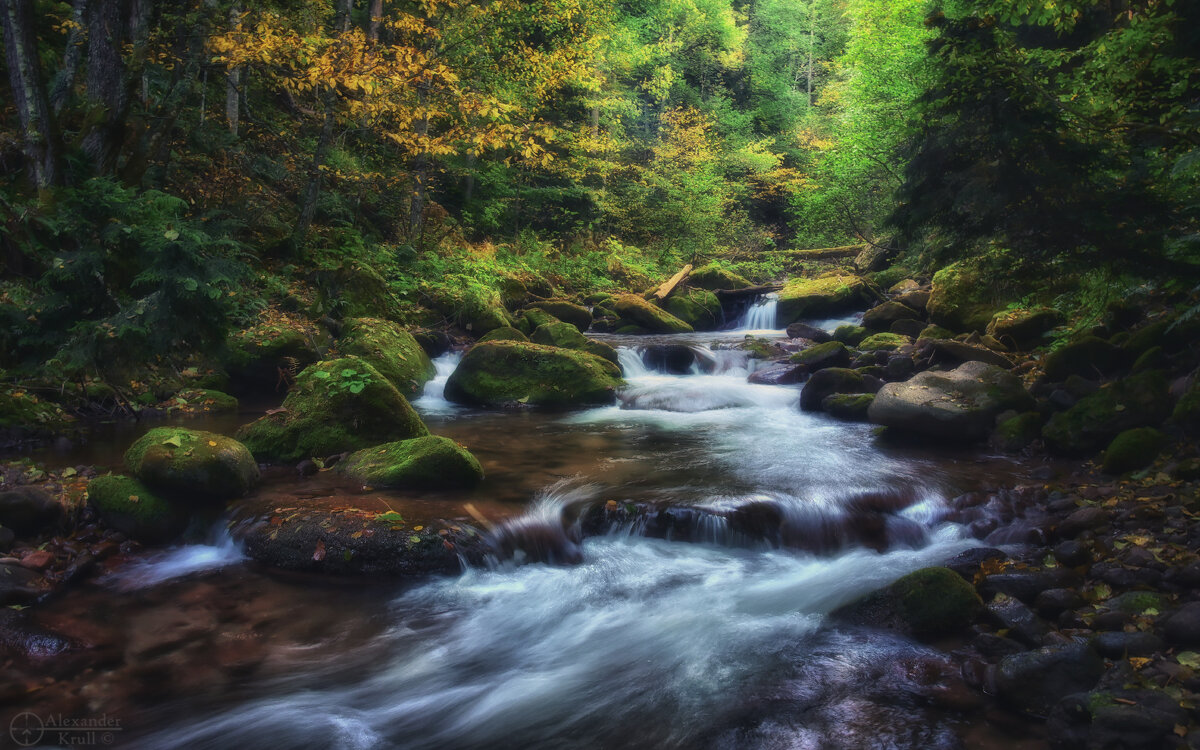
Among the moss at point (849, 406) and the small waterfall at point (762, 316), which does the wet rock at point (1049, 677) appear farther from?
the small waterfall at point (762, 316)

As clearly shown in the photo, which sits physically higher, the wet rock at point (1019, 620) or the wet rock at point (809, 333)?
the wet rock at point (809, 333)

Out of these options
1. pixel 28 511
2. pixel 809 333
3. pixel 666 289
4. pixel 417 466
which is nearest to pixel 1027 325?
pixel 809 333

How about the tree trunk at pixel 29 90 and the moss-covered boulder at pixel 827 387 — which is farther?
the moss-covered boulder at pixel 827 387

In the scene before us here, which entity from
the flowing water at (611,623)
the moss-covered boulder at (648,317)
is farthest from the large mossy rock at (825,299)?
the flowing water at (611,623)

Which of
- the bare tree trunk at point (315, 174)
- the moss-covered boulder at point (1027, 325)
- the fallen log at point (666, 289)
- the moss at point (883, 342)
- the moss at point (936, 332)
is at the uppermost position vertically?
the bare tree trunk at point (315, 174)

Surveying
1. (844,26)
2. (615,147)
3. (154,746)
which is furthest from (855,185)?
(844,26)

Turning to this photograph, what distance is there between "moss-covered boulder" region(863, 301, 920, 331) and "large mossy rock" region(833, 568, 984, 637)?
1123 cm

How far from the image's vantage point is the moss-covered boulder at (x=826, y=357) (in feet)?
41.8

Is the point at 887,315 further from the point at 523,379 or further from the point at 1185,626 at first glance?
the point at 1185,626

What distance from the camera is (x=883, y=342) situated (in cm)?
1347

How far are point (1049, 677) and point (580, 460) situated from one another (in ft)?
17.9

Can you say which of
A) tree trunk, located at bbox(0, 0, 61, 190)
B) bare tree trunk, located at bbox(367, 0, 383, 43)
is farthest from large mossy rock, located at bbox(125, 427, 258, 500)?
bare tree trunk, located at bbox(367, 0, 383, 43)

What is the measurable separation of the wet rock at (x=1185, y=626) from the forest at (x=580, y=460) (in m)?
0.02

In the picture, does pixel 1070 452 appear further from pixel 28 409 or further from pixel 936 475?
pixel 28 409
